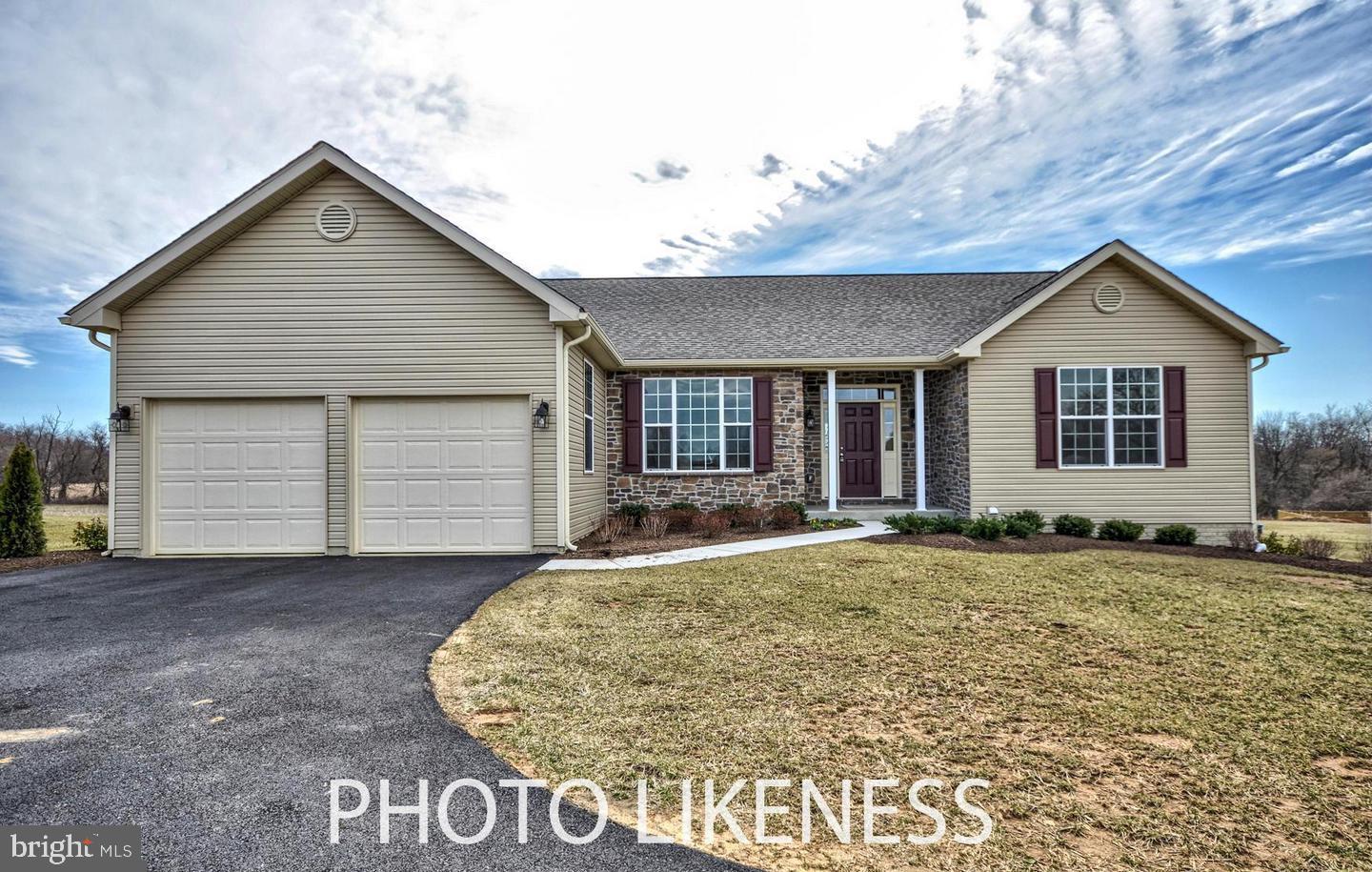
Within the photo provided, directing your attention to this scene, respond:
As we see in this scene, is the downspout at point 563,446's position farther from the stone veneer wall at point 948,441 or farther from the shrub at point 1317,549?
the shrub at point 1317,549

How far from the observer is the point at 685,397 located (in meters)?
12.4

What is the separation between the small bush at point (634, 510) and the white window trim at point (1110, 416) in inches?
308

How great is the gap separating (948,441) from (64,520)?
70.0 ft

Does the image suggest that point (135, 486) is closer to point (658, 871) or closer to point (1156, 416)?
point (658, 871)

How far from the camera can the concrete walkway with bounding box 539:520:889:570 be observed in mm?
7879

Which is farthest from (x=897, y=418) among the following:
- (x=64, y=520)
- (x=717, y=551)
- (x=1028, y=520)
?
(x=64, y=520)

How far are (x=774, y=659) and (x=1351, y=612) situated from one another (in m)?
6.04

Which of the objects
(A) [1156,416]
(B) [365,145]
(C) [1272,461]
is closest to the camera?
(A) [1156,416]

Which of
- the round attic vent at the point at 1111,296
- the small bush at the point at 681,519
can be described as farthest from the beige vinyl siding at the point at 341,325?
the round attic vent at the point at 1111,296

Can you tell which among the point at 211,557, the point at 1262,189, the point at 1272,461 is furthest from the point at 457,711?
the point at 1272,461

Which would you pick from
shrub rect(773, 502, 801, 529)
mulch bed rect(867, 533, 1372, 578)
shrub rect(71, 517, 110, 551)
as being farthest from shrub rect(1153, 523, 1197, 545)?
shrub rect(71, 517, 110, 551)

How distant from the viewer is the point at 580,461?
9.85m

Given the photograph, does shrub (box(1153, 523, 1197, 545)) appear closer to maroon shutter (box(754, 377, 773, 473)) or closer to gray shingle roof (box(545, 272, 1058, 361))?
gray shingle roof (box(545, 272, 1058, 361))

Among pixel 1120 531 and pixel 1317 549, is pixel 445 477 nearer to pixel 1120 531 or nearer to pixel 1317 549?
pixel 1120 531
